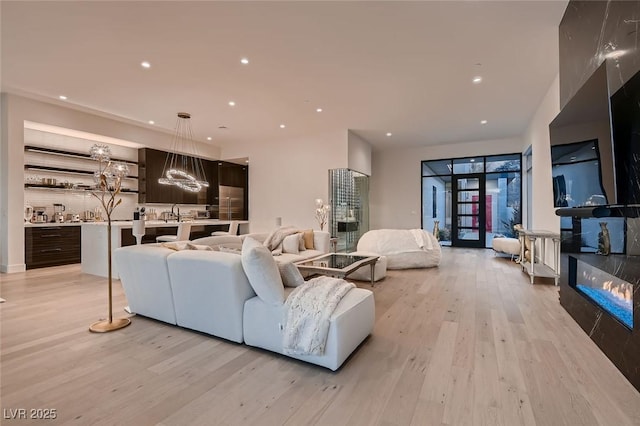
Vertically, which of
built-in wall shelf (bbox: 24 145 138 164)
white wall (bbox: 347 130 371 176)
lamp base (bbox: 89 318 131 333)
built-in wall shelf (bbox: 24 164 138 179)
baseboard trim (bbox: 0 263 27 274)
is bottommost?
lamp base (bbox: 89 318 131 333)

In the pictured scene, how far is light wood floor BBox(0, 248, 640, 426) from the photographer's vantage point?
5.65ft

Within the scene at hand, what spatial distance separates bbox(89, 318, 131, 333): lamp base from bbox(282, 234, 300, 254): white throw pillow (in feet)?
8.59

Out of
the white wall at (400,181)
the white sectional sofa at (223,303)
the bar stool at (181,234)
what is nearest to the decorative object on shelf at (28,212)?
the bar stool at (181,234)

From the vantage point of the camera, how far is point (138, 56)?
163 inches

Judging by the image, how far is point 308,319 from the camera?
221 centimetres

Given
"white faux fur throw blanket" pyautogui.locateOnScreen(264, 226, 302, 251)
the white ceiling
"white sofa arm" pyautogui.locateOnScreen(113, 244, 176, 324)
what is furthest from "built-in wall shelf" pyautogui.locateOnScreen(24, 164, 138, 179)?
"white sofa arm" pyautogui.locateOnScreen(113, 244, 176, 324)

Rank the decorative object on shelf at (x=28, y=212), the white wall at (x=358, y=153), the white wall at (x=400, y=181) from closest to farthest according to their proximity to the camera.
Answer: the decorative object on shelf at (x=28, y=212) → the white wall at (x=358, y=153) → the white wall at (x=400, y=181)

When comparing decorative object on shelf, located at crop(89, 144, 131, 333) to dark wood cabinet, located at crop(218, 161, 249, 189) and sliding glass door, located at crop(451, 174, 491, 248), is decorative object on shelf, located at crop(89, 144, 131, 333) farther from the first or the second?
sliding glass door, located at crop(451, 174, 491, 248)

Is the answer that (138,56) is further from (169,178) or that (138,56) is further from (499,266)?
(499,266)

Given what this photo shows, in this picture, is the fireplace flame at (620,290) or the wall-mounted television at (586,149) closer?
the fireplace flame at (620,290)

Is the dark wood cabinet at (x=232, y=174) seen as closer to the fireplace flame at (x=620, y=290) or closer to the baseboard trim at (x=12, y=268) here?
the baseboard trim at (x=12, y=268)

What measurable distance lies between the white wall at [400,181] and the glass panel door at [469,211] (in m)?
0.89

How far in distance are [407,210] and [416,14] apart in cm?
733

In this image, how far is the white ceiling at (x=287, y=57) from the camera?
3273mm
